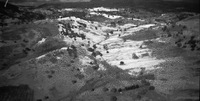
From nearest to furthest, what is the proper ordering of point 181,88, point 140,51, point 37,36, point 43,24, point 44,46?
point 181,88 → point 140,51 → point 44,46 → point 37,36 → point 43,24

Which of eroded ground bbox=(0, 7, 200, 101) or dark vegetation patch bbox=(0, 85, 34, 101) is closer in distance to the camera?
eroded ground bbox=(0, 7, 200, 101)

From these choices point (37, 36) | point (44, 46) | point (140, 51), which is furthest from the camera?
point (37, 36)

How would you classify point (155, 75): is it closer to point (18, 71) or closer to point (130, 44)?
point (130, 44)

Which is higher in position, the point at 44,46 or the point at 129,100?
the point at 129,100

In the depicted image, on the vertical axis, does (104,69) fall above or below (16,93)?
above

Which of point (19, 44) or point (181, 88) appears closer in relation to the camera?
point (181, 88)

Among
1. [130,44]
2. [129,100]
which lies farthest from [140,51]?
[129,100]

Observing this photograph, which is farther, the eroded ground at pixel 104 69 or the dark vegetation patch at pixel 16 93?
the dark vegetation patch at pixel 16 93

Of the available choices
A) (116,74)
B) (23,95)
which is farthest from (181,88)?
(23,95)

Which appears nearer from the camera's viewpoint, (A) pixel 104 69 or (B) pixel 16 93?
(B) pixel 16 93

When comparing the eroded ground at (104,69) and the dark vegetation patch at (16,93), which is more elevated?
the eroded ground at (104,69)

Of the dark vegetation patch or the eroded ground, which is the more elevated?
the eroded ground
